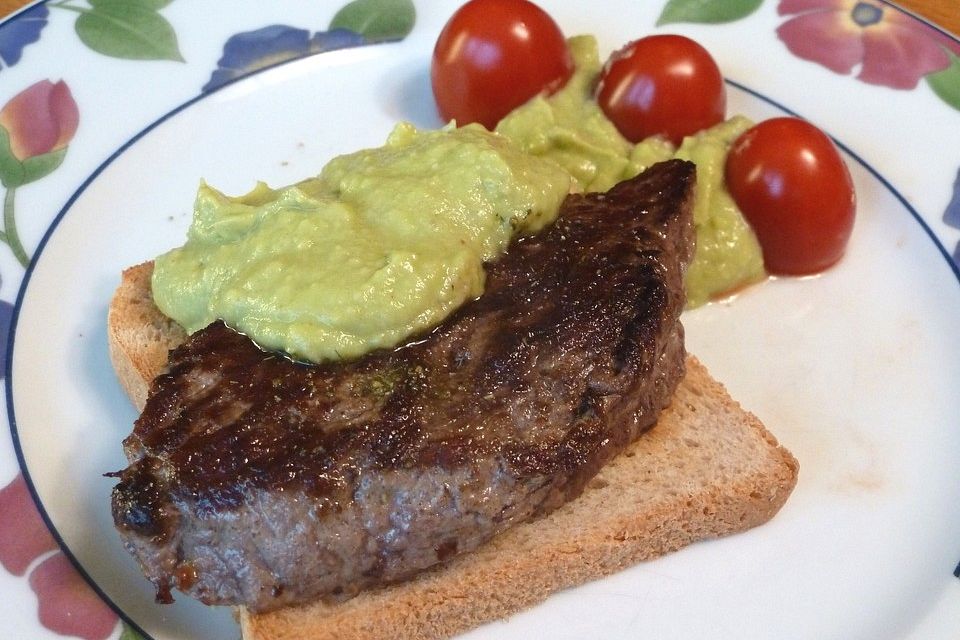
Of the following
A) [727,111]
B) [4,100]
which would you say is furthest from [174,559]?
[727,111]

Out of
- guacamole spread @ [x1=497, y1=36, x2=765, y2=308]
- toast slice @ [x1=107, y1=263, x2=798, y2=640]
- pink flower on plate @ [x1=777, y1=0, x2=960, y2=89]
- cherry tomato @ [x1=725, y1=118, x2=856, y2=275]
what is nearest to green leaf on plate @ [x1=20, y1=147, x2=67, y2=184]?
toast slice @ [x1=107, y1=263, x2=798, y2=640]

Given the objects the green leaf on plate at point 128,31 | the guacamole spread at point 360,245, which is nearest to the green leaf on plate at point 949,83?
the guacamole spread at point 360,245

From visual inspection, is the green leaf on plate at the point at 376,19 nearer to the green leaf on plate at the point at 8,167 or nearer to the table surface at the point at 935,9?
the green leaf on plate at the point at 8,167

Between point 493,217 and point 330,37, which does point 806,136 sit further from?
point 330,37

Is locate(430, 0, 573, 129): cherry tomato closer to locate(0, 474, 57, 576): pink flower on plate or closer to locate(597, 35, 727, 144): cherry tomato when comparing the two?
locate(597, 35, 727, 144): cherry tomato

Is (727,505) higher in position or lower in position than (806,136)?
lower

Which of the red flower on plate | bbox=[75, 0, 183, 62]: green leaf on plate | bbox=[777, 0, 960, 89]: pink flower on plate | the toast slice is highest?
bbox=[75, 0, 183, 62]: green leaf on plate
